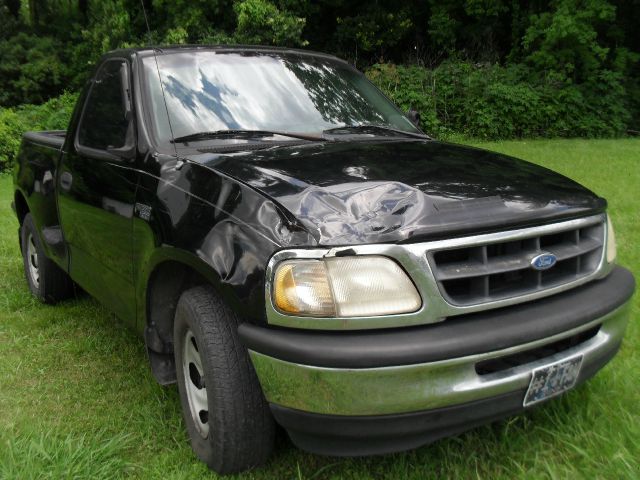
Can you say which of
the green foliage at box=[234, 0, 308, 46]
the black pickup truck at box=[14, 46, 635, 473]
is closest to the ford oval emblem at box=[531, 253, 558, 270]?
the black pickup truck at box=[14, 46, 635, 473]

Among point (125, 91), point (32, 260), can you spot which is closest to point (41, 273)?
point (32, 260)

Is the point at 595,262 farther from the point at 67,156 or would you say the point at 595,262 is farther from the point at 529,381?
the point at 67,156

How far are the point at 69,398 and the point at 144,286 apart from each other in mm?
885

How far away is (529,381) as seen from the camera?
2018 millimetres

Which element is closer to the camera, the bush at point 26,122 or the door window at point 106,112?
the door window at point 106,112

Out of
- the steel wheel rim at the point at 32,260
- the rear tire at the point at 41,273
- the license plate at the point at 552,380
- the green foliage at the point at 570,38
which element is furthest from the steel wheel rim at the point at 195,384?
the green foliage at the point at 570,38

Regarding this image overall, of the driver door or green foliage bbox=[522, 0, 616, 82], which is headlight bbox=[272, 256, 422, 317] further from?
green foliage bbox=[522, 0, 616, 82]

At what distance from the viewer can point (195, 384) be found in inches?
97.1

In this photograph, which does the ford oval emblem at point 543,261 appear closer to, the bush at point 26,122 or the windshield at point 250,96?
the windshield at point 250,96

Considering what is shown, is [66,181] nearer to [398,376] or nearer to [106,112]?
[106,112]

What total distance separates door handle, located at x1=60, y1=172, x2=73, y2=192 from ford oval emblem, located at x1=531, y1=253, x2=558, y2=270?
8.42 feet

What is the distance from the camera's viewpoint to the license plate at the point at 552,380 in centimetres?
205

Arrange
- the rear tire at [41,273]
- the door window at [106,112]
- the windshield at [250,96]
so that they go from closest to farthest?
the windshield at [250,96], the door window at [106,112], the rear tire at [41,273]

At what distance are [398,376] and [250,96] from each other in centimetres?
176
